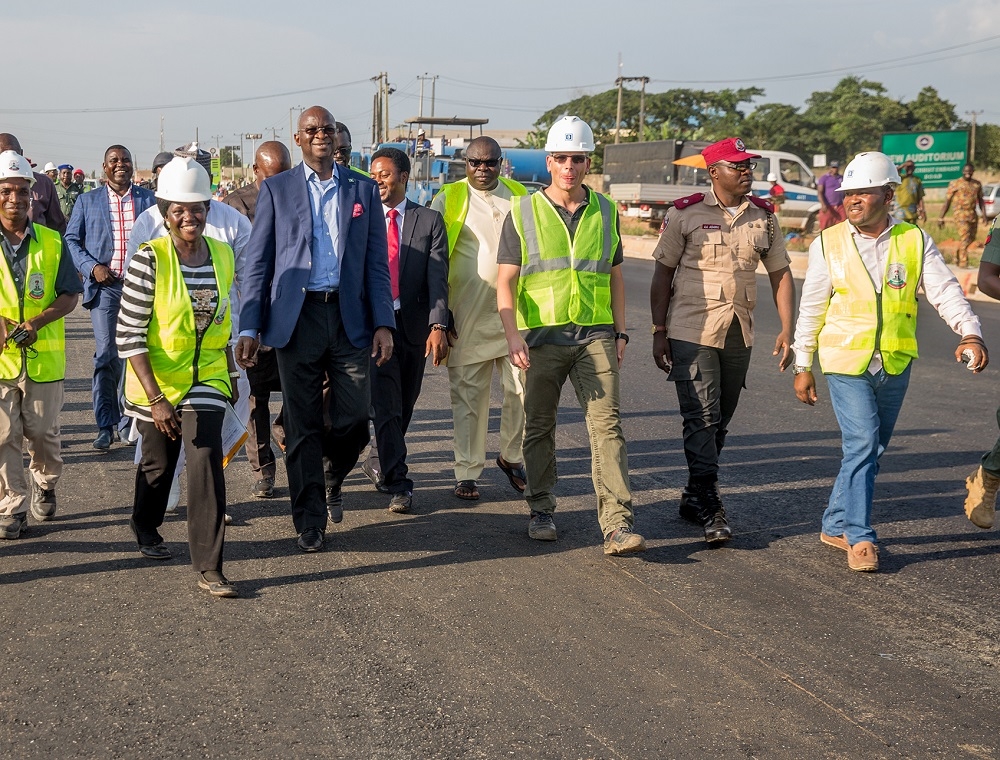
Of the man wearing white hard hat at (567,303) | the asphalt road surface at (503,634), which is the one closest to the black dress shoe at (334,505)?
the asphalt road surface at (503,634)

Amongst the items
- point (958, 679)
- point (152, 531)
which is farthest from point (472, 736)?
point (152, 531)

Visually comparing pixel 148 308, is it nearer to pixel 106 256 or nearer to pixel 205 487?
pixel 205 487

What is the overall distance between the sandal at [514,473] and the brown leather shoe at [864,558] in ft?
7.32

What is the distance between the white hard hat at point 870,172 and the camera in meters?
5.93

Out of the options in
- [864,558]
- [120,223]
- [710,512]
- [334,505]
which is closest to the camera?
[864,558]

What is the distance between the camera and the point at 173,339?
18.0 feet

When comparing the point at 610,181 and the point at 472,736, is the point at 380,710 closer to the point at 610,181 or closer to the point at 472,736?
the point at 472,736

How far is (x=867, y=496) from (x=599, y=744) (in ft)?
8.48

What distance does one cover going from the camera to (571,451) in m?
8.68

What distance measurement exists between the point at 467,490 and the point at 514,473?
15.1 inches

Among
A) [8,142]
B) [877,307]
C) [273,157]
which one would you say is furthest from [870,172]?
[8,142]

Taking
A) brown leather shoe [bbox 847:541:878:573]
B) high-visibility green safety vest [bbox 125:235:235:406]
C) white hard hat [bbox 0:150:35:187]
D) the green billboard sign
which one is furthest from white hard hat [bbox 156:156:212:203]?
the green billboard sign

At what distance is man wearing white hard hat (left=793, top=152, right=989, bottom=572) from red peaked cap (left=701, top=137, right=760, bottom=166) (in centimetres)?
60

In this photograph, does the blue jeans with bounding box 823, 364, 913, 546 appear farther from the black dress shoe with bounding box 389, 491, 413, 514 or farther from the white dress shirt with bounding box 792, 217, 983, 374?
the black dress shoe with bounding box 389, 491, 413, 514
